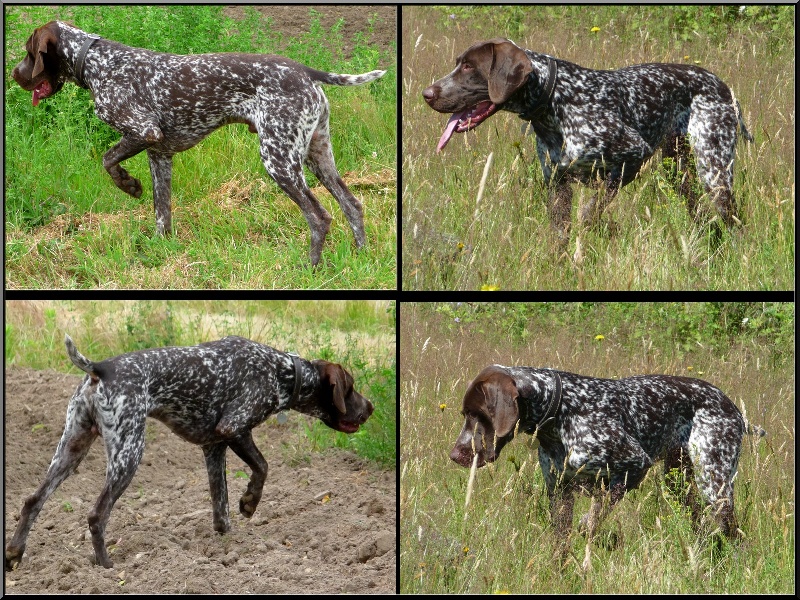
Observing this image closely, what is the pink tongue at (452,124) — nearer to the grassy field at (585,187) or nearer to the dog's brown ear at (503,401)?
the grassy field at (585,187)

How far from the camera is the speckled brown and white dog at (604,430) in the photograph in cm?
599

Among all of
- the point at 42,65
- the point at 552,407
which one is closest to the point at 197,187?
the point at 42,65

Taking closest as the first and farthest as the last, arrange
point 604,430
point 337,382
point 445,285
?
point 604,430
point 445,285
point 337,382

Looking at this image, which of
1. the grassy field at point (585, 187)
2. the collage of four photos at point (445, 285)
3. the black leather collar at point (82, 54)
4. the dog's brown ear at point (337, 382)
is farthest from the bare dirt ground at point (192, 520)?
the black leather collar at point (82, 54)

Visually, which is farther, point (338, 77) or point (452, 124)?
point (338, 77)

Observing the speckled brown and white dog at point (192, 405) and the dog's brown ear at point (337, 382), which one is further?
the dog's brown ear at point (337, 382)

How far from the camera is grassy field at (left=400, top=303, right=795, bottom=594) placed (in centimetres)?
616

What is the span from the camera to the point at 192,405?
6.35m

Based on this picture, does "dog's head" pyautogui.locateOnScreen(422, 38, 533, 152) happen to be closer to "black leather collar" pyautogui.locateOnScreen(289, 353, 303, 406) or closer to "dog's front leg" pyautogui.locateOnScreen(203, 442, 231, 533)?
"black leather collar" pyautogui.locateOnScreen(289, 353, 303, 406)

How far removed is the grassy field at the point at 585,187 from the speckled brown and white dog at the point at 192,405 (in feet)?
2.90

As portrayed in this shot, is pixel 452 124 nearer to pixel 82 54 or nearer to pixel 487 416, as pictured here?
pixel 487 416

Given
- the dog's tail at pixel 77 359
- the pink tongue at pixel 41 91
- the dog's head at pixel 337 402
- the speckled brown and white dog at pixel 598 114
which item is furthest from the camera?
the pink tongue at pixel 41 91

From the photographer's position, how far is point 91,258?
22.9 feet

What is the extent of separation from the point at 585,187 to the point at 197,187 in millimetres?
2554
